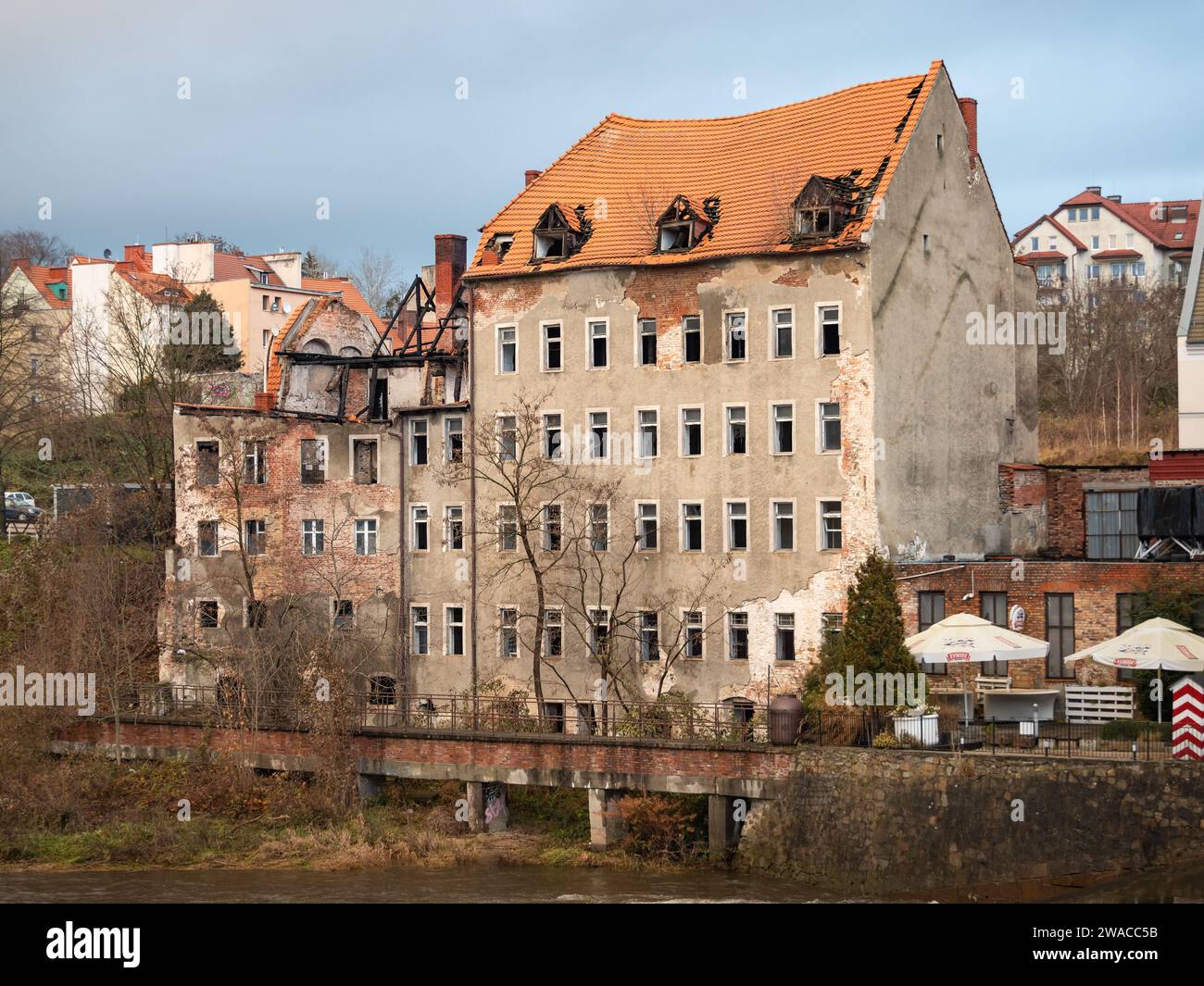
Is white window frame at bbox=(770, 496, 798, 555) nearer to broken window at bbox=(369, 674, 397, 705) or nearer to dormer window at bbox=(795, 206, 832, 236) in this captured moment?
dormer window at bbox=(795, 206, 832, 236)

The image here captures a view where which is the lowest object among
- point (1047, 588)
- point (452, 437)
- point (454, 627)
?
point (454, 627)

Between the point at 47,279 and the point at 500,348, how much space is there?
4873 centimetres

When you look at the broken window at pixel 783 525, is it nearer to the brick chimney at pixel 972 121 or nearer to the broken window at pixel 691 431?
the broken window at pixel 691 431

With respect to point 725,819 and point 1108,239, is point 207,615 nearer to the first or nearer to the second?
point 725,819

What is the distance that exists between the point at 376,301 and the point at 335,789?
52431 millimetres

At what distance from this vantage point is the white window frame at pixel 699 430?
145 feet

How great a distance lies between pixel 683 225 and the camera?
1789 inches

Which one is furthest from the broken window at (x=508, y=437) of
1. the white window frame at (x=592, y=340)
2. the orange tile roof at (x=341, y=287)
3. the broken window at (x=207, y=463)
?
the orange tile roof at (x=341, y=287)

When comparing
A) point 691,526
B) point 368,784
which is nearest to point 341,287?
point 691,526

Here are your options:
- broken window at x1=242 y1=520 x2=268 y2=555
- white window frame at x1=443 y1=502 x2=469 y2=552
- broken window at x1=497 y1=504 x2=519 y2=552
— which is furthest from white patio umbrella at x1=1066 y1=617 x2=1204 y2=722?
broken window at x1=242 y1=520 x2=268 y2=555

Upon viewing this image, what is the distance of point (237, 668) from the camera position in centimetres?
4569

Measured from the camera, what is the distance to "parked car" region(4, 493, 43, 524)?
2517 inches

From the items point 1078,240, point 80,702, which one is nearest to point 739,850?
point 80,702

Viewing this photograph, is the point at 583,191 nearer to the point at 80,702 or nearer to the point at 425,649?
the point at 425,649
